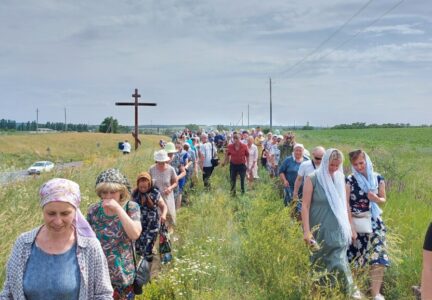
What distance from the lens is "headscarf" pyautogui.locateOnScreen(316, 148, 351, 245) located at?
465 cm

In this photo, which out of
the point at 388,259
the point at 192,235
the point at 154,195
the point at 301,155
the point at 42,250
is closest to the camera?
the point at 42,250

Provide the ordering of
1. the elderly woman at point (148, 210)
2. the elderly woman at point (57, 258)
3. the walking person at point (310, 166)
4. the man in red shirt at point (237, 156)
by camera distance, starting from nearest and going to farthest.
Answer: the elderly woman at point (57, 258), the elderly woman at point (148, 210), the walking person at point (310, 166), the man in red shirt at point (237, 156)

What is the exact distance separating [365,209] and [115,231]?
120 inches

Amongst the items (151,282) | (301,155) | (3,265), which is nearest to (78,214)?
(3,265)

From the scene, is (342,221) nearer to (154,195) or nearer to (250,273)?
(250,273)

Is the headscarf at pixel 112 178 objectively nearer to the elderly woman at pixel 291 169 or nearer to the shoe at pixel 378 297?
the shoe at pixel 378 297

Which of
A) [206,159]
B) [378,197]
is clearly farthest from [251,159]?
[378,197]

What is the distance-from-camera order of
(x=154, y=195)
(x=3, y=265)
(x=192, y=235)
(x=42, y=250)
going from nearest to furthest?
1. (x=42, y=250)
2. (x=3, y=265)
3. (x=154, y=195)
4. (x=192, y=235)

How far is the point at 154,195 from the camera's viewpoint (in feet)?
17.7

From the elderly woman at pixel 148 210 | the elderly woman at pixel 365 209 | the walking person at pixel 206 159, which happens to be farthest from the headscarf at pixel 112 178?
the walking person at pixel 206 159

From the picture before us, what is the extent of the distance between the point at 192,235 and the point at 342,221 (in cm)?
259

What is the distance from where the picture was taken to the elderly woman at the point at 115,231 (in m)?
3.41

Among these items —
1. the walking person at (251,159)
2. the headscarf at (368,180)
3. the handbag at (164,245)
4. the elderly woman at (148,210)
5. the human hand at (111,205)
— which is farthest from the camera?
the walking person at (251,159)

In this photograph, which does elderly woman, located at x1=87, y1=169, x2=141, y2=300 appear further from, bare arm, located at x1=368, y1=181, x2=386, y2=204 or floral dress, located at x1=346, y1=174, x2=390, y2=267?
bare arm, located at x1=368, y1=181, x2=386, y2=204
